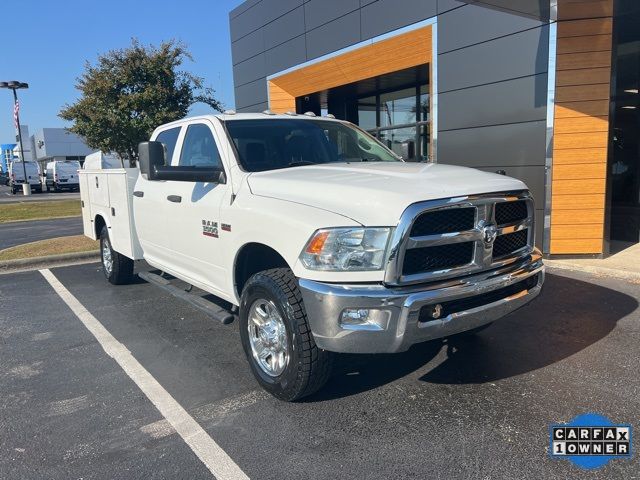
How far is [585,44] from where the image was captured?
7617mm

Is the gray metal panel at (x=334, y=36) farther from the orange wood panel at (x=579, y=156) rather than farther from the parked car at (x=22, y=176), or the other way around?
the parked car at (x=22, y=176)

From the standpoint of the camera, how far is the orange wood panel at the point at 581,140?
7.70 metres

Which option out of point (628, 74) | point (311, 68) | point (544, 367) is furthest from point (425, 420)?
point (311, 68)

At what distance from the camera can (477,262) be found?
3279mm

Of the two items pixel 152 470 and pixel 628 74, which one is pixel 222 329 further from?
pixel 628 74

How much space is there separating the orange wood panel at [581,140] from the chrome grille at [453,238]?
4.97m

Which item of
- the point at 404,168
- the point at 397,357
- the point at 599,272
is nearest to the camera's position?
the point at 404,168

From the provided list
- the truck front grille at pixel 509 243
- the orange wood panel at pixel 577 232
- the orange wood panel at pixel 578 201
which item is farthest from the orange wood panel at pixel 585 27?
the truck front grille at pixel 509 243

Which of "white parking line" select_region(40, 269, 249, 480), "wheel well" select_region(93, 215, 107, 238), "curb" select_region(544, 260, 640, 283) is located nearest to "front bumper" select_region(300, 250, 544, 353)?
"white parking line" select_region(40, 269, 249, 480)

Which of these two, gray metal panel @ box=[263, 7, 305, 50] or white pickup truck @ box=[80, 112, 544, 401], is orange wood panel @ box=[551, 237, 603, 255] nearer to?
white pickup truck @ box=[80, 112, 544, 401]

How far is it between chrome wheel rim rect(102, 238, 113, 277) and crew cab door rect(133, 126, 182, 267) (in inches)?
55.8

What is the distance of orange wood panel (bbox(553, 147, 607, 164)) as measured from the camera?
25.4 ft

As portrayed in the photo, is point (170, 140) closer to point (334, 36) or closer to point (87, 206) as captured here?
point (87, 206)

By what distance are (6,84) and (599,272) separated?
119ft
